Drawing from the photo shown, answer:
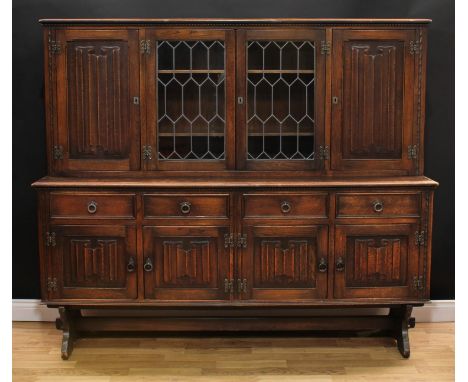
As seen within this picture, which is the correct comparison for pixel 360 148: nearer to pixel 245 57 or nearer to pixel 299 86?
pixel 299 86

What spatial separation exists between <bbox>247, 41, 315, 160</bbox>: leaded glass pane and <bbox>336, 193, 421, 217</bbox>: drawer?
0.30 metres

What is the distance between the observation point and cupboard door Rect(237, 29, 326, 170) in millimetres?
3316

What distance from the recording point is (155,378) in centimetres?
320

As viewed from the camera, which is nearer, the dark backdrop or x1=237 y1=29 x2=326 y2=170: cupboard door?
x1=237 y1=29 x2=326 y2=170: cupboard door

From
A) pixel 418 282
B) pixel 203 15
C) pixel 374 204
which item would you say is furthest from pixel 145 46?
pixel 418 282

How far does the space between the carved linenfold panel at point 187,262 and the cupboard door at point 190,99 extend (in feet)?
1.29

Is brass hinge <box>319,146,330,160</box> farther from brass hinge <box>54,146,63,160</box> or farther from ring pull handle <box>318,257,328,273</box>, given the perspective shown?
brass hinge <box>54,146,63,160</box>

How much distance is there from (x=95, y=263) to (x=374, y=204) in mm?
1442

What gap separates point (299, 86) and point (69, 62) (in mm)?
1177

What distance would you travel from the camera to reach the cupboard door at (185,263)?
3.29 metres

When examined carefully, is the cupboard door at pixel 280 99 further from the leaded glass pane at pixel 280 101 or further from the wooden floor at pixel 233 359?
the wooden floor at pixel 233 359

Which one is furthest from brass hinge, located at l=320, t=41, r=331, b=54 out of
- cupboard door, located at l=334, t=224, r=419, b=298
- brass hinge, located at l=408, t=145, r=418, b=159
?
cupboard door, located at l=334, t=224, r=419, b=298

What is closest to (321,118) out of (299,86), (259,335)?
(299,86)

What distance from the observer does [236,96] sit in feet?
11.0
